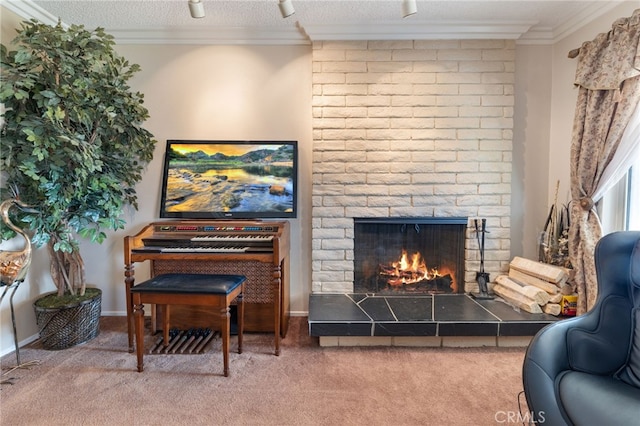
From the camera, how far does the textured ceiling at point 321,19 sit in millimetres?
2271

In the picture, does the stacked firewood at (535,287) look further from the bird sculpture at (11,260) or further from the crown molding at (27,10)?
the crown molding at (27,10)

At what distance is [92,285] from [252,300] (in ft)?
4.85

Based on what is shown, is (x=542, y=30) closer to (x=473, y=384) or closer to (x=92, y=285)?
(x=473, y=384)

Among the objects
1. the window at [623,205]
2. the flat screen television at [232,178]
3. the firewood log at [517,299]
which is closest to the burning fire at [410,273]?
the firewood log at [517,299]

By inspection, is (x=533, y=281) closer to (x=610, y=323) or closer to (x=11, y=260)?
(x=610, y=323)

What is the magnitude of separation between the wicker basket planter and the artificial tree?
7.0 inches

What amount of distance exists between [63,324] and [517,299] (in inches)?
130

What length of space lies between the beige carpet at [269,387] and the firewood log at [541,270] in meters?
0.61

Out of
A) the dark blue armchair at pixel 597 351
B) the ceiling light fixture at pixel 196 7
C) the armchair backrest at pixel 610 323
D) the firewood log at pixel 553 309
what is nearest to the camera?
the dark blue armchair at pixel 597 351

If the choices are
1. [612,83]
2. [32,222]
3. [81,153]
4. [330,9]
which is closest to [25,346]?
[32,222]

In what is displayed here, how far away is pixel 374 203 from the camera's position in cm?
268

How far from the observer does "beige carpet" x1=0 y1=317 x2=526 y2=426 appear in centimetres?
161

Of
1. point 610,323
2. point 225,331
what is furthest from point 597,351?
point 225,331

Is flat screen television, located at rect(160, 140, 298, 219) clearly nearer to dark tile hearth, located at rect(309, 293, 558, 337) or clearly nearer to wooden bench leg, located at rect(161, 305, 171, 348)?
wooden bench leg, located at rect(161, 305, 171, 348)
